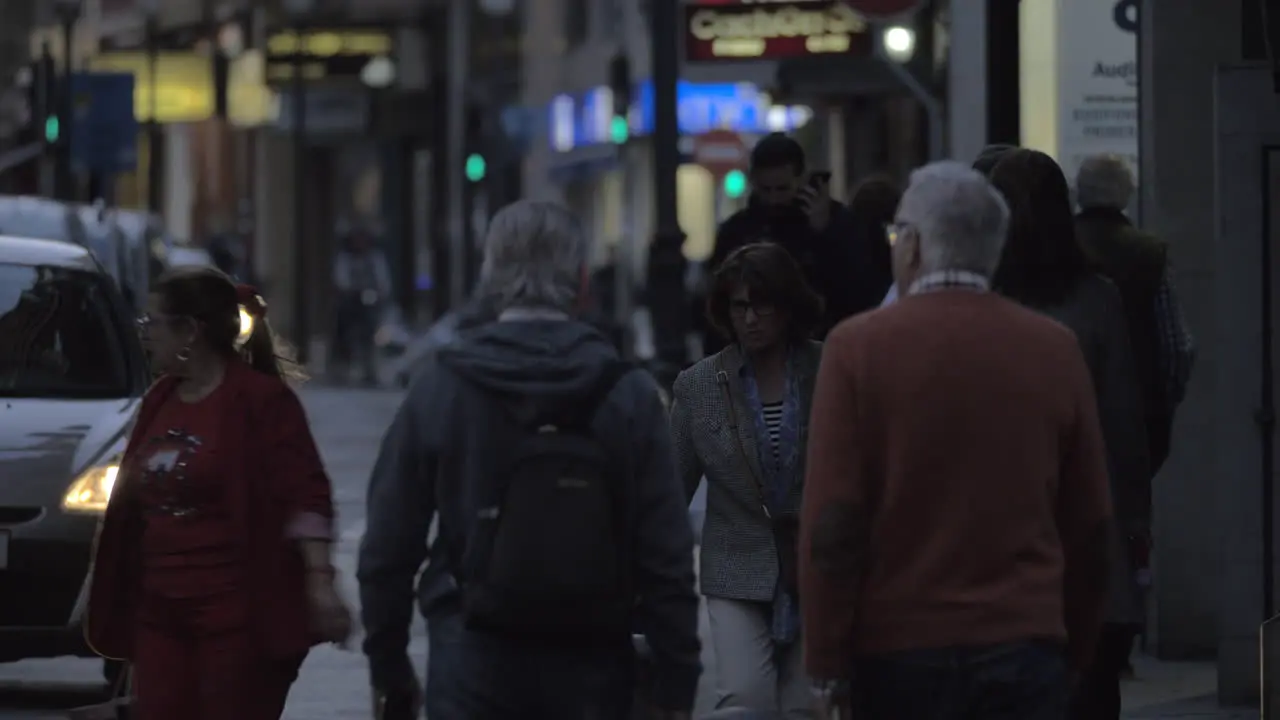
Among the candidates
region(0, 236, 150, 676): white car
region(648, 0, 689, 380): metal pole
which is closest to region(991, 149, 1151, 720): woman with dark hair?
region(0, 236, 150, 676): white car

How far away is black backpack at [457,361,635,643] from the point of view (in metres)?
6.03

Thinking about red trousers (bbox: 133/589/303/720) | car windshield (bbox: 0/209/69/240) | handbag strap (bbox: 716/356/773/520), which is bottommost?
red trousers (bbox: 133/589/303/720)

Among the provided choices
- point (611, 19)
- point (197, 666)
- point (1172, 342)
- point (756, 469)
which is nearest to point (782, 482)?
point (756, 469)

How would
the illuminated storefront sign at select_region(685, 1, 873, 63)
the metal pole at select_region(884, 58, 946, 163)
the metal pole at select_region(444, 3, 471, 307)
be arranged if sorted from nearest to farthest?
the metal pole at select_region(884, 58, 946, 163)
the illuminated storefront sign at select_region(685, 1, 873, 63)
the metal pole at select_region(444, 3, 471, 307)

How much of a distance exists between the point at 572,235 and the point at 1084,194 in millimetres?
4761

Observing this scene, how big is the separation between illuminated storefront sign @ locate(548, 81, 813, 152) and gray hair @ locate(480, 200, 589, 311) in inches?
1231

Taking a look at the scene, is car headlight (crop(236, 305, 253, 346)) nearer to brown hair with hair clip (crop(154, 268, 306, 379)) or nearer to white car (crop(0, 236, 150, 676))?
brown hair with hair clip (crop(154, 268, 306, 379))

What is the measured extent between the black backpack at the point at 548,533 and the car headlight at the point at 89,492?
16.5 ft

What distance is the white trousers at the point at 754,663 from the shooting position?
8.41 metres

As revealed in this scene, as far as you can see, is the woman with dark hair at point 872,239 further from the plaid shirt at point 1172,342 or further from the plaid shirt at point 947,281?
the plaid shirt at point 947,281

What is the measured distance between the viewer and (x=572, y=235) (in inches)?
242

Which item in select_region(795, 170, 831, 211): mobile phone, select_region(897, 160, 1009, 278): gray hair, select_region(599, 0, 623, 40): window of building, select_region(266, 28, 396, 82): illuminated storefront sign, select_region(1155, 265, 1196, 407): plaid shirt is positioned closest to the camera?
select_region(897, 160, 1009, 278): gray hair

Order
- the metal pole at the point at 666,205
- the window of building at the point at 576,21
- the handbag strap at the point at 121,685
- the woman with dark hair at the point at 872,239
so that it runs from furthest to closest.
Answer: the window of building at the point at 576,21 < the metal pole at the point at 666,205 < the woman with dark hair at the point at 872,239 < the handbag strap at the point at 121,685

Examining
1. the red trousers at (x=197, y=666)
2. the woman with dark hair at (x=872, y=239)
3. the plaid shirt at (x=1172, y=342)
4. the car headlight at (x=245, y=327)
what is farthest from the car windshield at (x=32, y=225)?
the red trousers at (x=197, y=666)
